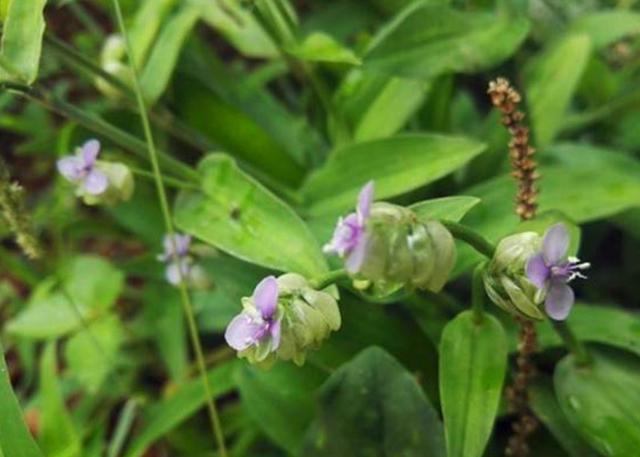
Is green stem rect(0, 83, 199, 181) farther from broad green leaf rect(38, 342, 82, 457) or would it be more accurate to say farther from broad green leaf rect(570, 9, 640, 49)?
broad green leaf rect(570, 9, 640, 49)

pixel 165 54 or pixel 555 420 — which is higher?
pixel 165 54

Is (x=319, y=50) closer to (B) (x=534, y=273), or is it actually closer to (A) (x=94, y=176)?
(A) (x=94, y=176)

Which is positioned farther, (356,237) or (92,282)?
(92,282)

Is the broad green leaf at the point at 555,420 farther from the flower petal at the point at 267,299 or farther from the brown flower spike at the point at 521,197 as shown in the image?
the flower petal at the point at 267,299

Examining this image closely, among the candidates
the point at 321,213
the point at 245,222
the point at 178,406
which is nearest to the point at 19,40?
the point at 245,222

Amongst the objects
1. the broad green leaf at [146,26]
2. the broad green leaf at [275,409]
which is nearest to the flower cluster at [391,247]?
the broad green leaf at [275,409]

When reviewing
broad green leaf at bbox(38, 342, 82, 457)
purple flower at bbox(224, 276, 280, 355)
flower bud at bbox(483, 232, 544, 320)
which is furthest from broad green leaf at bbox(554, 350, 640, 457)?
broad green leaf at bbox(38, 342, 82, 457)

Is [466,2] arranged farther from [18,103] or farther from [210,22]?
[18,103]
